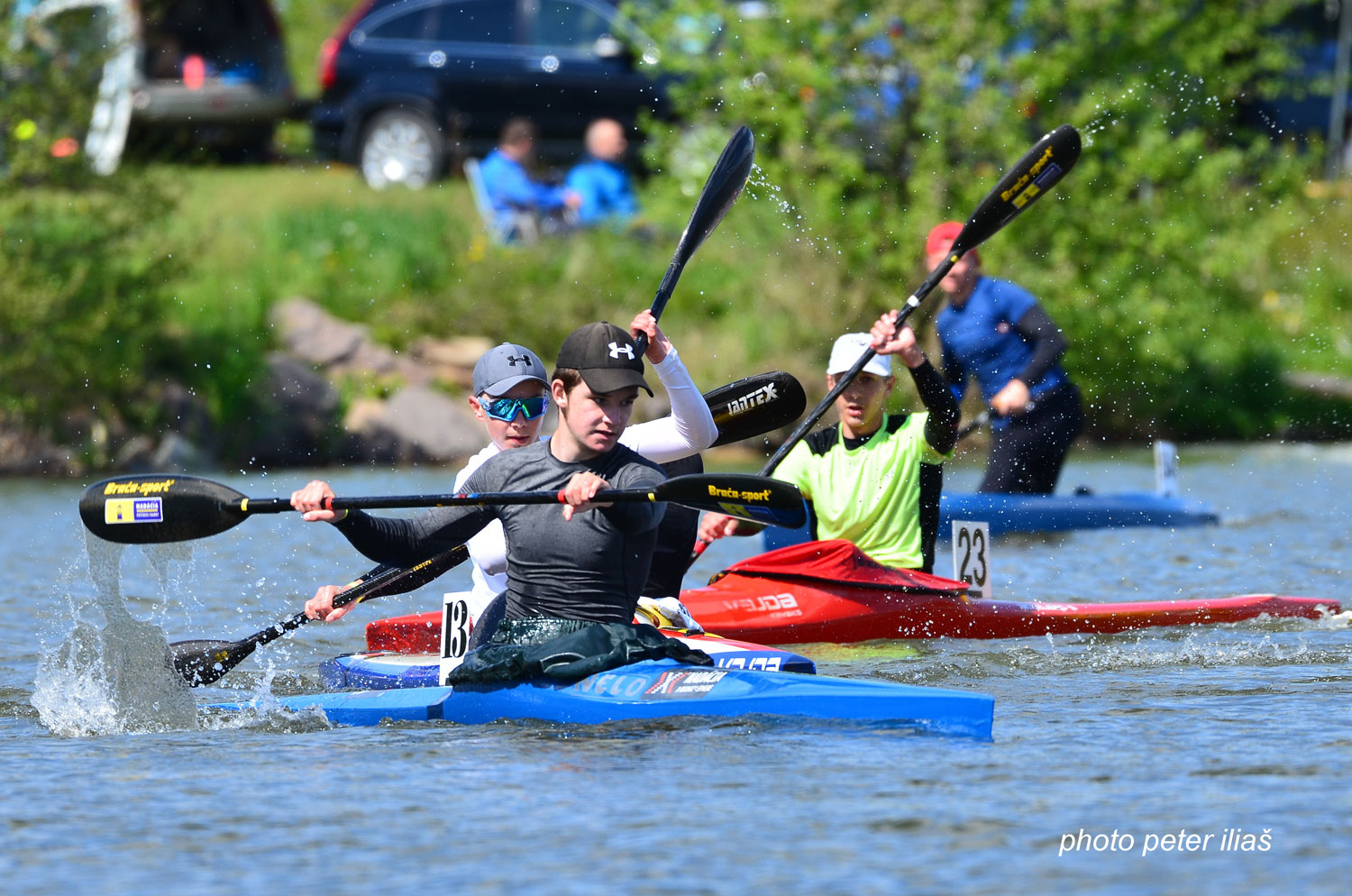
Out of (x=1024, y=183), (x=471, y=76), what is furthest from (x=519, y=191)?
(x=1024, y=183)

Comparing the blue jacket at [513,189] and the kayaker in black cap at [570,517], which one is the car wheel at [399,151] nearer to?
the blue jacket at [513,189]

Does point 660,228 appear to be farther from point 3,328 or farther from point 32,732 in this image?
point 32,732

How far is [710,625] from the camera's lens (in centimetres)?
754

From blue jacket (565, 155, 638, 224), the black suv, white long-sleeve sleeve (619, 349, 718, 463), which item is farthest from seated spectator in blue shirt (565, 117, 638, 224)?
white long-sleeve sleeve (619, 349, 718, 463)

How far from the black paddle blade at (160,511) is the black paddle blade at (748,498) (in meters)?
1.45

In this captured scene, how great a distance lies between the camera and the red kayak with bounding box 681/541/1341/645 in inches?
293

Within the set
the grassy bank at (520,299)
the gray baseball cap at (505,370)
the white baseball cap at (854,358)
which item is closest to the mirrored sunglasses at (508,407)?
the gray baseball cap at (505,370)

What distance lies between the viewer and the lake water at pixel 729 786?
13.4ft

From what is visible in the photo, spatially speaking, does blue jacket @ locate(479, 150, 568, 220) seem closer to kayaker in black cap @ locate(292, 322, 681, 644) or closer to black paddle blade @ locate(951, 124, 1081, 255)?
black paddle blade @ locate(951, 124, 1081, 255)

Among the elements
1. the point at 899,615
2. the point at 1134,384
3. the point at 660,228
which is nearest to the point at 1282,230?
the point at 1134,384

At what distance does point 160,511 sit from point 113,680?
1.92ft

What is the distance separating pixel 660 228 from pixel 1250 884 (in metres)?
12.9

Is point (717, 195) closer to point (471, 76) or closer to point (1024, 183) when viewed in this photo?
point (1024, 183)

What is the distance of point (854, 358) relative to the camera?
25.2 ft
